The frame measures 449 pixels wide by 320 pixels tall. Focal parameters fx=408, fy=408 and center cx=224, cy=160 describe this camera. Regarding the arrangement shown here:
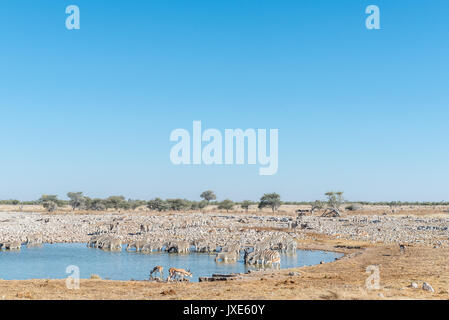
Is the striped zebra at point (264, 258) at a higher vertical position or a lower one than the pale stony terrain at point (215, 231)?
higher

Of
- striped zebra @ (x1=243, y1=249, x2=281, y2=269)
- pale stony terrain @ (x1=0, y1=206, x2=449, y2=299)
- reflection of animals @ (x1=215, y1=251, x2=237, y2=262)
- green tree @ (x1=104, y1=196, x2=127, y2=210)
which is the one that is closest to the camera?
pale stony terrain @ (x1=0, y1=206, x2=449, y2=299)

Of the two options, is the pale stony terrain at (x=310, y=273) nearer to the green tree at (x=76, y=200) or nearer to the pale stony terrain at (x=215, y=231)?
the pale stony terrain at (x=215, y=231)

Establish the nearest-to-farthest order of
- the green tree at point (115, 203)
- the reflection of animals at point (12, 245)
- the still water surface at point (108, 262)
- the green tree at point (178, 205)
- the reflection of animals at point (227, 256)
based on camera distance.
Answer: the still water surface at point (108, 262), the reflection of animals at point (227, 256), the reflection of animals at point (12, 245), the green tree at point (178, 205), the green tree at point (115, 203)

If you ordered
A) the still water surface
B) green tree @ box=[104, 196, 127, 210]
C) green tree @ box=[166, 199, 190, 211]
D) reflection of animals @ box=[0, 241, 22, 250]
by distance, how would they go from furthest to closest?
green tree @ box=[104, 196, 127, 210], green tree @ box=[166, 199, 190, 211], reflection of animals @ box=[0, 241, 22, 250], the still water surface

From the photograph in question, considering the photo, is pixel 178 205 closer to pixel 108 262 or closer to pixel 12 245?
pixel 12 245

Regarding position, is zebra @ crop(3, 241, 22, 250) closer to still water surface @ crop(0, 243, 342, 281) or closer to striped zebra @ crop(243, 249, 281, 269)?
still water surface @ crop(0, 243, 342, 281)

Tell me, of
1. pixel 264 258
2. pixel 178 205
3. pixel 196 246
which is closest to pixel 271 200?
pixel 178 205

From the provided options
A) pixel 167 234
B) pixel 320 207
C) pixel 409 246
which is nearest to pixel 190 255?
pixel 167 234

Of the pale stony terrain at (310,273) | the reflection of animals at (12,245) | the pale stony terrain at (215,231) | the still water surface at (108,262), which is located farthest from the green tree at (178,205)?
the reflection of animals at (12,245)

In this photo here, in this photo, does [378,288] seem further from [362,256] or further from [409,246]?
[409,246]

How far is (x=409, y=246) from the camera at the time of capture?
34.9 m

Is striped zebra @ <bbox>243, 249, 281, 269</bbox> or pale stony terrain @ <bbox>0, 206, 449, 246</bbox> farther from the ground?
striped zebra @ <bbox>243, 249, 281, 269</bbox>

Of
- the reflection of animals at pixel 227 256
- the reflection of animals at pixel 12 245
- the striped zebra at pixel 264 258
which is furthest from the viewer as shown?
the reflection of animals at pixel 12 245

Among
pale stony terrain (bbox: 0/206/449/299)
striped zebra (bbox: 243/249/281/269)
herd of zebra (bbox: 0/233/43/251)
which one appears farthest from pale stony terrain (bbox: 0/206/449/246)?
striped zebra (bbox: 243/249/281/269)
